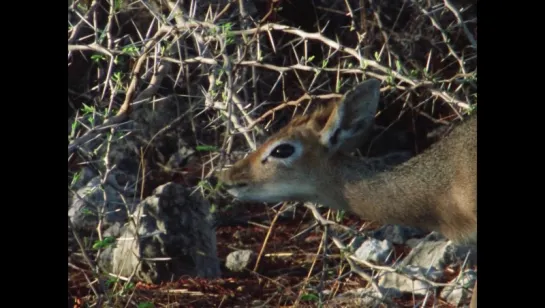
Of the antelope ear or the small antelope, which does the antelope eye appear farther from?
the antelope ear

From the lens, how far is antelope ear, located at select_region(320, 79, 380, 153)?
13.7ft

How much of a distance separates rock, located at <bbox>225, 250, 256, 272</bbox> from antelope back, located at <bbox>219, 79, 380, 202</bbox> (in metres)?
1.03

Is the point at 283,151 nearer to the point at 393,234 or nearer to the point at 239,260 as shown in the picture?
the point at 239,260

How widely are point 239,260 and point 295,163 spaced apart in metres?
1.17

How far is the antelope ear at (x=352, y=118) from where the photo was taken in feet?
13.7

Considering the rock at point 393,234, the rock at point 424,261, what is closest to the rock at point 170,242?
the rock at point 424,261

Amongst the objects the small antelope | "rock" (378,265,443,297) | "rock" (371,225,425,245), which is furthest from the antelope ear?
"rock" (371,225,425,245)

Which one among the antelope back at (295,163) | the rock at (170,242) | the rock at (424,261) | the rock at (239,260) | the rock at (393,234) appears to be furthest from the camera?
the rock at (393,234)

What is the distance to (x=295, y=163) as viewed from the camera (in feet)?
14.3

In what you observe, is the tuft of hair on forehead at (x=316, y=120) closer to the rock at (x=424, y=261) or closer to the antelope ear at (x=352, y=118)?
the antelope ear at (x=352, y=118)

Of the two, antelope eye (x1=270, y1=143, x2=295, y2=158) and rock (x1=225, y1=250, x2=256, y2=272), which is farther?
rock (x1=225, y1=250, x2=256, y2=272)

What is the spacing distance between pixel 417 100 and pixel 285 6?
1235mm

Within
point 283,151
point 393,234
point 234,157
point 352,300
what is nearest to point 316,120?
point 283,151
